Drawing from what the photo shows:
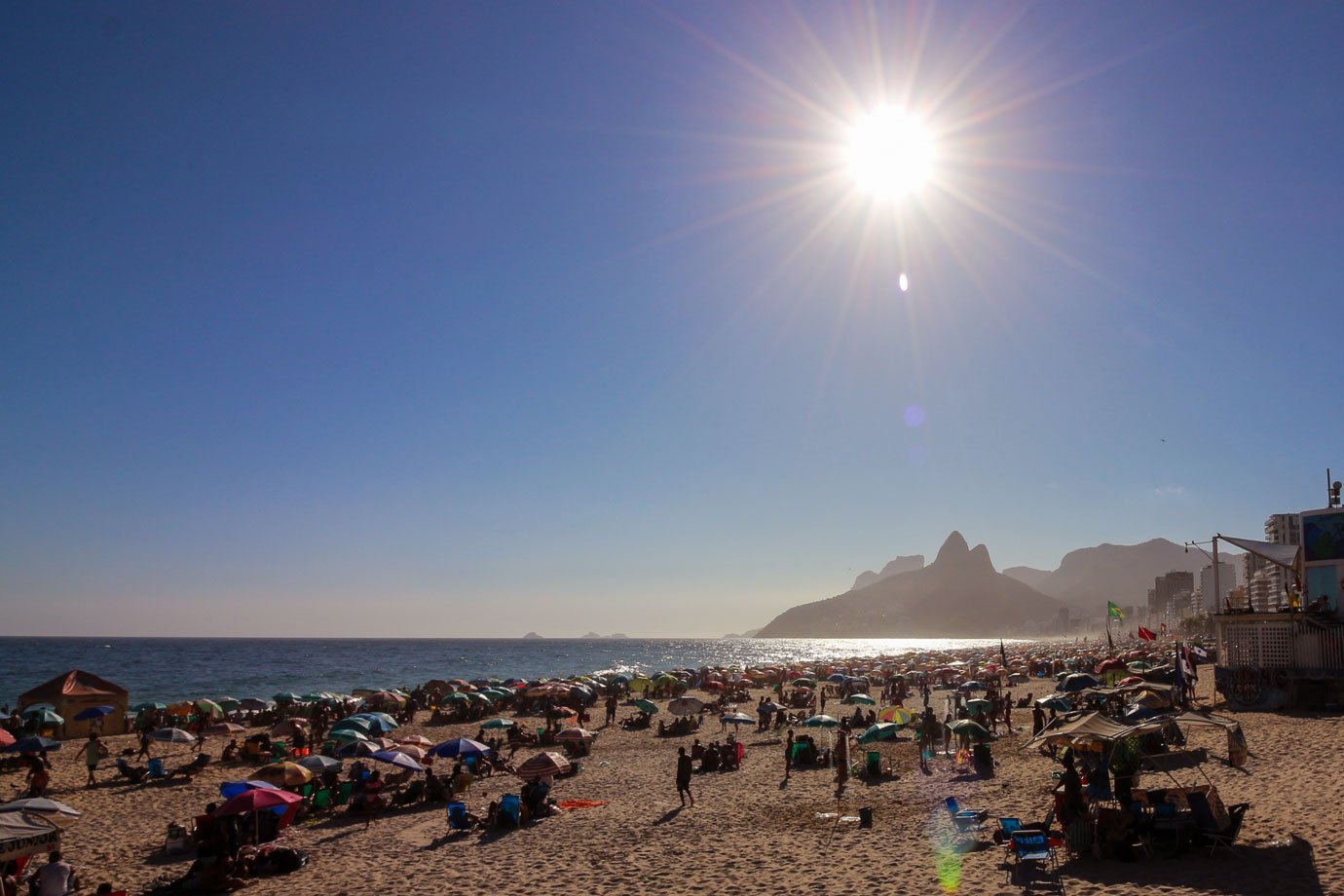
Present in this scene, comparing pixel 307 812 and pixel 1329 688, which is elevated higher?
pixel 1329 688

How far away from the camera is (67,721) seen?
28.6 m

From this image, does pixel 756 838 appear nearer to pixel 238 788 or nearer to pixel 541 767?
pixel 541 767

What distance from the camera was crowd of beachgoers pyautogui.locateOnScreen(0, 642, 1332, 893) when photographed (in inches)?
438

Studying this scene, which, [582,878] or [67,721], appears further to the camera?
[67,721]

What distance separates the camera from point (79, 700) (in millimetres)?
29031

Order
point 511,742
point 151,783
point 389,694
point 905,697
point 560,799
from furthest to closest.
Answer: point 905,697 → point 389,694 → point 511,742 → point 151,783 → point 560,799

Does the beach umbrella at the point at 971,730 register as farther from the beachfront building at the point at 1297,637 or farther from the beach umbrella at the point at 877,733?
the beachfront building at the point at 1297,637

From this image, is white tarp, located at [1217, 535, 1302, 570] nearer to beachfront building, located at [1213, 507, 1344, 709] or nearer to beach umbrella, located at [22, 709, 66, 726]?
beachfront building, located at [1213, 507, 1344, 709]

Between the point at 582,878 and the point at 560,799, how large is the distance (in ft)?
20.6

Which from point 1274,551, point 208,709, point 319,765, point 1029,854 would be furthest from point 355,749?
point 1274,551

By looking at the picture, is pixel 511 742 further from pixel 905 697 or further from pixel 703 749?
pixel 905 697

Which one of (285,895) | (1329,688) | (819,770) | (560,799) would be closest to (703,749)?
(819,770)

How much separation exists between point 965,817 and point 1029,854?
7.20 feet

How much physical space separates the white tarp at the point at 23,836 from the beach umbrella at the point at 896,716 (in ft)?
68.6
